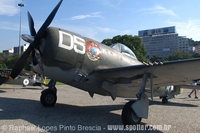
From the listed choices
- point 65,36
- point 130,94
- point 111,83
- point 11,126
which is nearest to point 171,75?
point 111,83

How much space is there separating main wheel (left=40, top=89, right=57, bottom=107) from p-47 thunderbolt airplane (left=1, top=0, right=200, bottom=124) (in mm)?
1867

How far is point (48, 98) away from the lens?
314 inches

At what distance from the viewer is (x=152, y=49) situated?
165750mm

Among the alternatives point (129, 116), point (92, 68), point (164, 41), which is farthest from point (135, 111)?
point (164, 41)

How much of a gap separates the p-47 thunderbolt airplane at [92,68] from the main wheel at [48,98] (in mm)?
1867

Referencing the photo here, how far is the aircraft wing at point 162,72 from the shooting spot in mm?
4816

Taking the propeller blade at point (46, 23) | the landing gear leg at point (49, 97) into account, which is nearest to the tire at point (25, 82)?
the landing gear leg at point (49, 97)

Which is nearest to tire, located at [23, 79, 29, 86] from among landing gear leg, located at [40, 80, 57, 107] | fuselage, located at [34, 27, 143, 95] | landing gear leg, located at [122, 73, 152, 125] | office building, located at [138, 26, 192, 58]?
landing gear leg, located at [40, 80, 57, 107]

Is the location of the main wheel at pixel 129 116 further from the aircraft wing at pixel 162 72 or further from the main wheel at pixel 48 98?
the main wheel at pixel 48 98

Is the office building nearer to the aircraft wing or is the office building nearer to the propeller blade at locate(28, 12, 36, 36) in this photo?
the aircraft wing

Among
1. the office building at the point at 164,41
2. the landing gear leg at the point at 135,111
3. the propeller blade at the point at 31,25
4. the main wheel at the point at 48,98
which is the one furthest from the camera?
the office building at the point at 164,41

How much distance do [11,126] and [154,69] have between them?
3954 mm

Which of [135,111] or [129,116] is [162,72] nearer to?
[135,111]

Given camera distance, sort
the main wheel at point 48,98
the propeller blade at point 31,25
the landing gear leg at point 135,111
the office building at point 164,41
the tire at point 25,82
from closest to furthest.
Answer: the landing gear leg at point 135,111 < the propeller blade at point 31,25 < the main wheel at point 48,98 < the tire at point 25,82 < the office building at point 164,41
